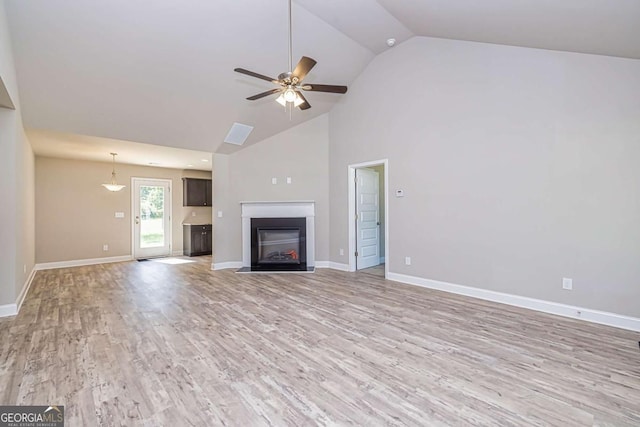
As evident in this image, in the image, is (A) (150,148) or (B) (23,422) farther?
(A) (150,148)

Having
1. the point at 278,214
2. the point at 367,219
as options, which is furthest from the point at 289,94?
the point at 367,219

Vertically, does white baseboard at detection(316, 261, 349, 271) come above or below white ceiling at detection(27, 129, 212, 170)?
below

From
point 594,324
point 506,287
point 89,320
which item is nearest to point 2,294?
point 89,320

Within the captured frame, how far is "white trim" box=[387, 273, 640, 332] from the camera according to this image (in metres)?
3.09

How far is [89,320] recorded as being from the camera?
337 centimetres

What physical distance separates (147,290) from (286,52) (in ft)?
13.8

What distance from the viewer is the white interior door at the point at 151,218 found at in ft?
25.3

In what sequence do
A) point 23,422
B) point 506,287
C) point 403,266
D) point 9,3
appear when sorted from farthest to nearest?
point 403,266 → point 506,287 → point 9,3 → point 23,422

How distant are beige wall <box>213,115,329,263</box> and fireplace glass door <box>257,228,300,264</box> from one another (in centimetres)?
49

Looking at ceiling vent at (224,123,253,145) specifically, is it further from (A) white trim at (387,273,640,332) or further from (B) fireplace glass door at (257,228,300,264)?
(A) white trim at (387,273,640,332)

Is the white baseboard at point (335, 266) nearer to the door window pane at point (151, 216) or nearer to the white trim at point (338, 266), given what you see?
the white trim at point (338, 266)

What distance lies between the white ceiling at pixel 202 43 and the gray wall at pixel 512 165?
312 mm

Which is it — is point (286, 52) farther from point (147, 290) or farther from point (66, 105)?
point (147, 290)

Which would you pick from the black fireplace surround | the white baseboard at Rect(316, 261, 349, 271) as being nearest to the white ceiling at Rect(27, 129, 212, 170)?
the black fireplace surround
